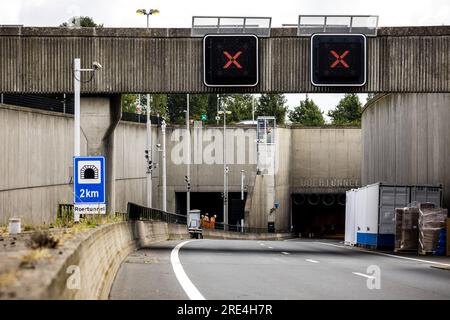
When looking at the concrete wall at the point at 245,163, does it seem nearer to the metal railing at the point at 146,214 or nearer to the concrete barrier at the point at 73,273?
the metal railing at the point at 146,214

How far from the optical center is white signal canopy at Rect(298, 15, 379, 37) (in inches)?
1455

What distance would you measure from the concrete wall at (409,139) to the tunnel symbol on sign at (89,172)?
27130 millimetres

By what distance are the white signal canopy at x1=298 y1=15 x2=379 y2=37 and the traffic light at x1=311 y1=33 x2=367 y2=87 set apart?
351mm

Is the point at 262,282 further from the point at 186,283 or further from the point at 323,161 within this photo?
the point at 323,161

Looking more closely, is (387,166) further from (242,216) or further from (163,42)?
(242,216)

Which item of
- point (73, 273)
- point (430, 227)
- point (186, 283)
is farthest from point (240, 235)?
point (73, 273)

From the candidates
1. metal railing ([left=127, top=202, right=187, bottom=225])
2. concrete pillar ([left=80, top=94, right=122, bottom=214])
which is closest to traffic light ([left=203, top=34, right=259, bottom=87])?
concrete pillar ([left=80, top=94, right=122, bottom=214])

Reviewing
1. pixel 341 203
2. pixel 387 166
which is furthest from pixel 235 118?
pixel 387 166

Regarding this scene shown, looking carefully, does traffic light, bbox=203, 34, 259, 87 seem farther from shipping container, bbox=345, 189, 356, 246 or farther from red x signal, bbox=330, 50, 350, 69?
shipping container, bbox=345, 189, 356, 246

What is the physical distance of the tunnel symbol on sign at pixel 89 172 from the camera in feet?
75.2

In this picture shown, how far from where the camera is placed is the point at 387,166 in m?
64.9

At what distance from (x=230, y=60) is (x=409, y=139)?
21982 mm
